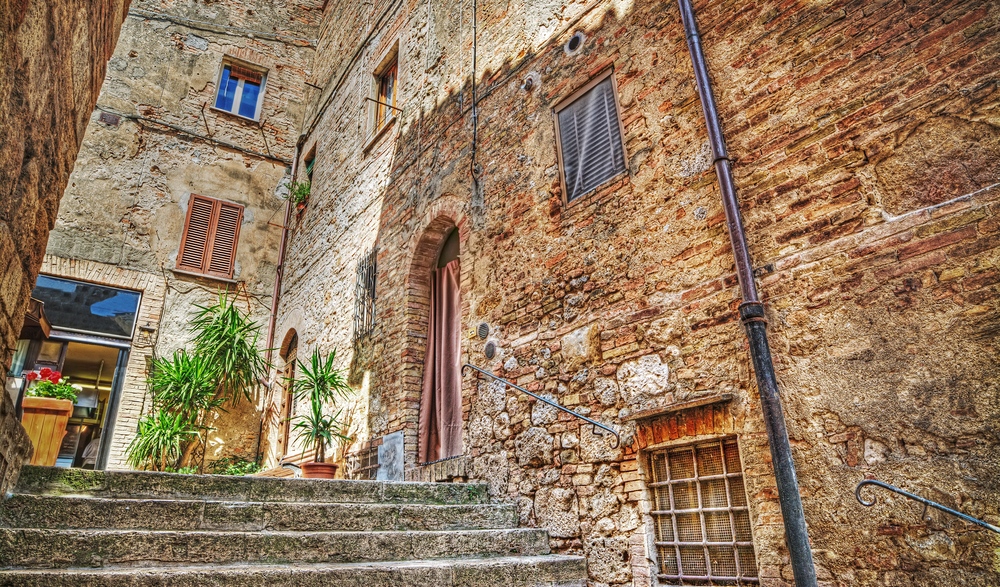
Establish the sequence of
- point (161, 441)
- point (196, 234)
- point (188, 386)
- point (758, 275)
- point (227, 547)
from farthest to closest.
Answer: point (196, 234) → point (188, 386) → point (161, 441) → point (758, 275) → point (227, 547)

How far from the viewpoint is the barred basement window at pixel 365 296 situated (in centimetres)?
718

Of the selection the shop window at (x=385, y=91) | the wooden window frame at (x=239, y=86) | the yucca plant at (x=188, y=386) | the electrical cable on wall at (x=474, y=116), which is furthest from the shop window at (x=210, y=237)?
the electrical cable on wall at (x=474, y=116)

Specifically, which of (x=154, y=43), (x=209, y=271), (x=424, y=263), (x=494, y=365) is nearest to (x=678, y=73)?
(x=494, y=365)

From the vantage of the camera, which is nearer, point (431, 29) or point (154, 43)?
point (431, 29)

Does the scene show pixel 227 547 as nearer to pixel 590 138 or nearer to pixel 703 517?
pixel 703 517

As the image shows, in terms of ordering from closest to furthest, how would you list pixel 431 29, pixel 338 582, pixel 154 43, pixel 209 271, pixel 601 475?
1. pixel 338 582
2. pixel 601 475
3. pixel 431 29
4. pixel 209 271
5. pixel 154 43

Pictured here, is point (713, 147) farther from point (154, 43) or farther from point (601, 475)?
point (154, 43)

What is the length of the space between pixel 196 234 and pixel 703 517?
9656mm

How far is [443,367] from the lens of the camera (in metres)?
6.02

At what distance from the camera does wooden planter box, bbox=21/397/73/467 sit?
187 inches

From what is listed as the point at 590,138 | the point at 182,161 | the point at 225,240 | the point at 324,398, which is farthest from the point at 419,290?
the point at 182,161

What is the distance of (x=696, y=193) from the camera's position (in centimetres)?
377

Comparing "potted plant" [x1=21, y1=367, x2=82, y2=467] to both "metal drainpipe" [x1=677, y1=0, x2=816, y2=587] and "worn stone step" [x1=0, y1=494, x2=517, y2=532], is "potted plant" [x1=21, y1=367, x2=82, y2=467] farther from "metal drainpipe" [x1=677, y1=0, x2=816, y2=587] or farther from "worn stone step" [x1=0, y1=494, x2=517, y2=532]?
"metal drainpipe" [x1=677, y1=0, x2=816, y2=587]

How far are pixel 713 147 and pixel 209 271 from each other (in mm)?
9055
